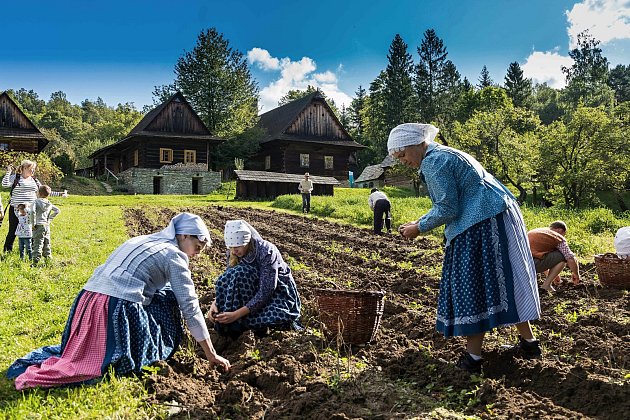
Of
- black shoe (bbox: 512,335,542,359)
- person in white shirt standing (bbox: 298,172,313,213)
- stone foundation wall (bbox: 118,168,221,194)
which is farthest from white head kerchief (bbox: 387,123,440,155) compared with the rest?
stone foundation wall (bbox: 118,168,221,194)

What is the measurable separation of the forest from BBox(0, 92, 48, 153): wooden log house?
7.26 feet

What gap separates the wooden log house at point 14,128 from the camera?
34094 mm

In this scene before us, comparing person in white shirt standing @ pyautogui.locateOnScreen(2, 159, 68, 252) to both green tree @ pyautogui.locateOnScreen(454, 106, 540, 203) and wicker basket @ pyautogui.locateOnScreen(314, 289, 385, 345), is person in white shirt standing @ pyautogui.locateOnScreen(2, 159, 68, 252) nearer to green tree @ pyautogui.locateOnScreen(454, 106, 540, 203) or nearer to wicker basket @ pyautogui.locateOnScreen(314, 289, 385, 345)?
wicker basket @ pyautogui.locateOnScreen(314, 289, 385, 345)

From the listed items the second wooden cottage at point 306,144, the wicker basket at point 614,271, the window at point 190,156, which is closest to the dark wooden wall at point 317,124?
the second wooden cottage at point 306,144

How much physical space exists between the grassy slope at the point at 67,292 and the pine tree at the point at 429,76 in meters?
37.9

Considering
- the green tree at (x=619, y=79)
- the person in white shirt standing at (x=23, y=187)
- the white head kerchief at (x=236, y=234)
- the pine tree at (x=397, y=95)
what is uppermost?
the green tree at (x=619, y=79)

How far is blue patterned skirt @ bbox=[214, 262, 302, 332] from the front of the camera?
459 centimetres

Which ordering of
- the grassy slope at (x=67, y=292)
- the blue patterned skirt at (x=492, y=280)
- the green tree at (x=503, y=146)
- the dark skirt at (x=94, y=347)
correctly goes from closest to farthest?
the grassy slope at (x=67, y=292) < the dark skirt at (x=94, y=347) < the blue patterned skirt at (x=492, y=280) < the green tree at (x=503, y=146)

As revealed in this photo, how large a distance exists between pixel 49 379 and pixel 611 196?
26.8m

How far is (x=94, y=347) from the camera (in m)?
3.43

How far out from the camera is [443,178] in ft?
11.9

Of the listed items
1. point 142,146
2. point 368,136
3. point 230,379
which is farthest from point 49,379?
point 368,136

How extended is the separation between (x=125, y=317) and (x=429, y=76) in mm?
52986

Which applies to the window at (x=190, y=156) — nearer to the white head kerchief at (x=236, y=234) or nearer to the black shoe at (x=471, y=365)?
the white head kerchief at (x=236, y=234)
